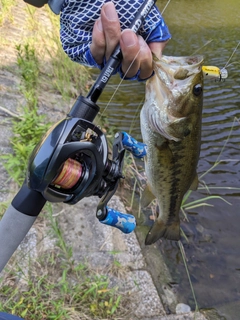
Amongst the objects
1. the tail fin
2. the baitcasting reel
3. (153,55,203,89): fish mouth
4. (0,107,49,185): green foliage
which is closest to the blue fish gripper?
the baitcasting reel

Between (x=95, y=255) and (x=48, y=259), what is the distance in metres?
0.36

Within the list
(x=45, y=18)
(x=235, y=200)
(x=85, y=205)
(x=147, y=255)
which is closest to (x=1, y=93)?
(x=85, y=205)

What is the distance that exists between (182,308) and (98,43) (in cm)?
195

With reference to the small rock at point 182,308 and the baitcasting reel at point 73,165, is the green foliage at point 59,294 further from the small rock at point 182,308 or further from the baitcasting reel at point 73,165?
the baitcasting reel at point 73,165

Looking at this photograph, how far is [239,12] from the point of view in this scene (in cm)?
1093

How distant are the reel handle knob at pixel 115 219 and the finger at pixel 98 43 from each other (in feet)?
2.10

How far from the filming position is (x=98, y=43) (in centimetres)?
139

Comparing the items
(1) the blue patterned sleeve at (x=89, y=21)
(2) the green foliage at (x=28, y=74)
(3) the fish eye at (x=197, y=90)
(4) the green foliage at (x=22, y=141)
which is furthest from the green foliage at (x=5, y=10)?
(3) the fish eye at (x=197, y=90)

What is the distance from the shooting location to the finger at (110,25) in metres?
1.28

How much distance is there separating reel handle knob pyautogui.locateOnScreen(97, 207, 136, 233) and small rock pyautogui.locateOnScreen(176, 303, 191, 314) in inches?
51.6

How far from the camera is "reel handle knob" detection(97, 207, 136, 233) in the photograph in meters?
1.34

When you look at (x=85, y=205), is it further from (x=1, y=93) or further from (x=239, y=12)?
(x=239, y=12)

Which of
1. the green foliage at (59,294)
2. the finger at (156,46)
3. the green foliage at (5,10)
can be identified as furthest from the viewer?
the green foliage at (5,10)

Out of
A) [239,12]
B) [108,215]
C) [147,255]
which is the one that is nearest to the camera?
[108,215]
